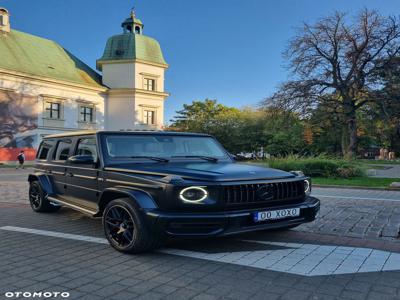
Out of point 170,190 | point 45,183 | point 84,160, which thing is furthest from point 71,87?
point 170,190

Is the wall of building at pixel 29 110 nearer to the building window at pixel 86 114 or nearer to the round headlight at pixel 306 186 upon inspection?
the building window at pixel 86 114

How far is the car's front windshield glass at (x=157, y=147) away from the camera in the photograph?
19.4 feet

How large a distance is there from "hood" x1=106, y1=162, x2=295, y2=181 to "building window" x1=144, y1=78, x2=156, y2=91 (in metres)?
44.9

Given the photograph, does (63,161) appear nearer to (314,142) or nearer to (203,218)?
(203,218)

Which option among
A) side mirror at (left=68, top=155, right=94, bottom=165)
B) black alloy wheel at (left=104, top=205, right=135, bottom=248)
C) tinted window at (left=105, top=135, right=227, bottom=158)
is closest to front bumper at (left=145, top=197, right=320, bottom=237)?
black alloy wheel at (left=104, top=205, right=135, bottom=248)

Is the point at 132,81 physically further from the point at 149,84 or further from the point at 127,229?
the point at 127,229

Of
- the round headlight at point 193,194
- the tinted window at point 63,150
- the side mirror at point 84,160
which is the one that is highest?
the tinted window at point 63,150

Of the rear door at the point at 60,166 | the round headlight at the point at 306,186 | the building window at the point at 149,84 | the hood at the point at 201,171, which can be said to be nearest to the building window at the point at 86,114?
the building window at the point at 149,84

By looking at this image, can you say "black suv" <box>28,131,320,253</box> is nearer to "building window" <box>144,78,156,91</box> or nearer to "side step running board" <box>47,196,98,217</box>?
"side step running board" <box>47,196,98,217</box>

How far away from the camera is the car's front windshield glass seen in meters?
5.91

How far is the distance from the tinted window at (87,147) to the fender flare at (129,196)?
664 millimetres

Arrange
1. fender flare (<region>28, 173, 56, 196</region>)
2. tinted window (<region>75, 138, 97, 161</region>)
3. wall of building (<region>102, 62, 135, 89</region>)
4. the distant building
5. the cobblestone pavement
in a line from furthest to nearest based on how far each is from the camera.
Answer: wall of building (<region>102, 62, 135, 89</region>), the distant building, fender flare (<region>28, 173, 56, 196</region>), tinted window (<region>75, 138, 97, 161</region>), the cobblestone pavement

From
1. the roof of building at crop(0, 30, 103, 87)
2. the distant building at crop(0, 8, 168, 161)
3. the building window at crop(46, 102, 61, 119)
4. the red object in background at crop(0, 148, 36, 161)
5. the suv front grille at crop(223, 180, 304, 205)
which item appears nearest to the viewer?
the suv front grille at crop(223, 180, 304, 205)

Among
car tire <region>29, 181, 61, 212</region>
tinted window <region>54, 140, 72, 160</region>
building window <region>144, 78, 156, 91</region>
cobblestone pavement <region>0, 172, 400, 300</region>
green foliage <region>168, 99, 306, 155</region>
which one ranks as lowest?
cobblestone pavement <region>0, 172, 400, 300</region>
